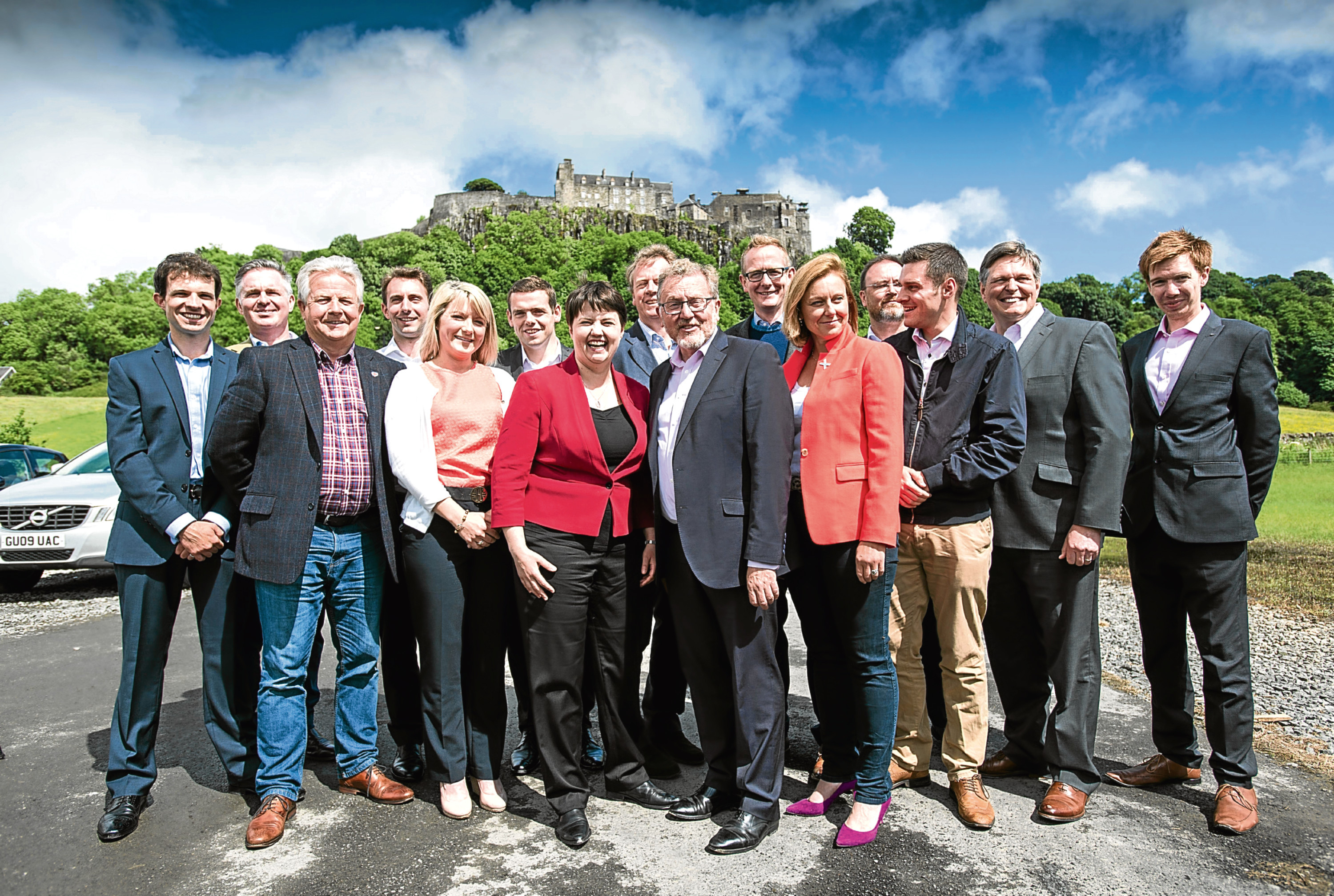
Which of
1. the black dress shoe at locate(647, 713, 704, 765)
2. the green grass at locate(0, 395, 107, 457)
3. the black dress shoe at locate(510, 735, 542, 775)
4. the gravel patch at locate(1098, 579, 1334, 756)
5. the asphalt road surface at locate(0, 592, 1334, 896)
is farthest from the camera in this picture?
the green grass at locate(0, 395, 107, 457)

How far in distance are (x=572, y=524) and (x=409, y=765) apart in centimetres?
170

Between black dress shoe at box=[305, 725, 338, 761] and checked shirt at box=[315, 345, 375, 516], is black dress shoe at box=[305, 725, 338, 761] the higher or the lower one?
the lower one

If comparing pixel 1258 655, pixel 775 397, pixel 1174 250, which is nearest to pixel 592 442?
pixel 775 397

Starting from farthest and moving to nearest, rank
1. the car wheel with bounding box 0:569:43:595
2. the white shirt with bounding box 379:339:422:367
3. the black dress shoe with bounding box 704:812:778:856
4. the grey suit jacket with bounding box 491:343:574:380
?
the car wheel with bounding box 0:569:43:595 → the white shirt with bounding box 379:339:422:367 → the grey suit jacket with bounding box 491:343:574:380 → the black dress shoe with bounding box 704:812:778:856

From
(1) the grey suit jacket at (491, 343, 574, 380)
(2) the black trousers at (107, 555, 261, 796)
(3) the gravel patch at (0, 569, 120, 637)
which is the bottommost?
(3) the gravel patch at (0, 569, 120, 637)

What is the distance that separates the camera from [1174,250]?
13.6 feet

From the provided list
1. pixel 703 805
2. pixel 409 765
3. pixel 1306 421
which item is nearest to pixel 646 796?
pixel 703 805

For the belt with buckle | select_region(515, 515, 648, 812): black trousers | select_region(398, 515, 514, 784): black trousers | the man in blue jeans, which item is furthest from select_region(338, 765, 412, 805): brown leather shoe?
the belt with buckle

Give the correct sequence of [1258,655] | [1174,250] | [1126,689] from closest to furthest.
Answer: [1174,250], [1126,689], [1258,655]

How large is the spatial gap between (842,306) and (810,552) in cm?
117

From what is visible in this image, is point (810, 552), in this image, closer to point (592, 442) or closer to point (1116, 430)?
point (592, 442)

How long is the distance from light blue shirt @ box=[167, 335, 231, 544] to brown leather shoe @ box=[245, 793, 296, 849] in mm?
1288

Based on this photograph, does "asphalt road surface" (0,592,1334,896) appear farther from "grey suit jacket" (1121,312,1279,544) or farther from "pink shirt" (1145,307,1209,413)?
"pink shirt" (1145,307,1209,413)

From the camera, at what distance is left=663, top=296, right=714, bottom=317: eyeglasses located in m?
3.75
